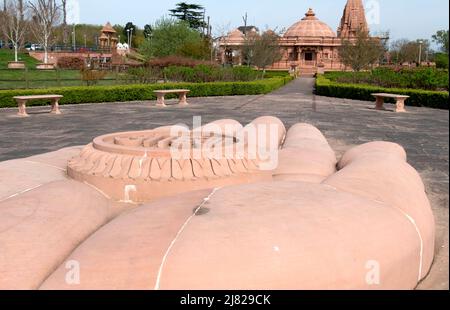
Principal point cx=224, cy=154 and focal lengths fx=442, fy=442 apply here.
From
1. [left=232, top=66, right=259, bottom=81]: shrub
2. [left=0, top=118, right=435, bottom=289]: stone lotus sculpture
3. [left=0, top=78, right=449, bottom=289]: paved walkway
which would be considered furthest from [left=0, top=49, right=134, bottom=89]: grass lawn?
[left=0, top=118, right=435, bottom=289]: stone lotus sculpture

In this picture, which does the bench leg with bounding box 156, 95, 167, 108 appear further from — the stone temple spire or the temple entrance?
the stone temple spire

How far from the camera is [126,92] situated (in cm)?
2178

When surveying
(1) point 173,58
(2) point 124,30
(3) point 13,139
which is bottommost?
(3) point 13,139

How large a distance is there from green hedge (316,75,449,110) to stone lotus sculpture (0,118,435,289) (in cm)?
1500

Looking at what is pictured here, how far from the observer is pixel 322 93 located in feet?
90.6

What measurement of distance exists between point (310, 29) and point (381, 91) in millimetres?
52986

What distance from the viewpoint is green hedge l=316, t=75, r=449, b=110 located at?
1981 cm

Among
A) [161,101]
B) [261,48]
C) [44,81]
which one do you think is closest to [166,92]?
[161,101]

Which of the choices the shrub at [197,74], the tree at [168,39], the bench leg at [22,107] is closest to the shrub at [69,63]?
the tree at [168,39]

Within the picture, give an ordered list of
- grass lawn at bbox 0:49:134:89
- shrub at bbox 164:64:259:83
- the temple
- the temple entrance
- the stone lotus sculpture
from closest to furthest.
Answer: the stone lotus sculpture < grass lawn at bbox 0:49:134:89 < shrub at bbox 164:64:259:83 < the temple < the temple entrance

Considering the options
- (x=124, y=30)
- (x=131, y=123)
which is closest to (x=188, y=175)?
(x=131, y=123)

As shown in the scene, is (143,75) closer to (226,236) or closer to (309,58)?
(226,236)
